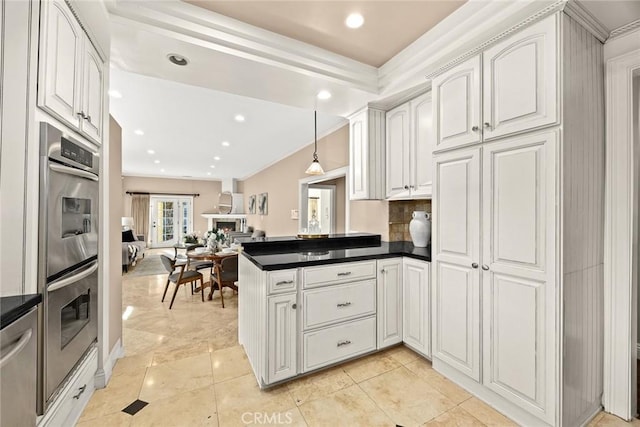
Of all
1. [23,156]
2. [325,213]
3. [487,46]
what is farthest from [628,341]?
[325,213]

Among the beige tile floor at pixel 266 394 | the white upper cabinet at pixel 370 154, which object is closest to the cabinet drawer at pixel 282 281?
the beige tile floor at pixel 266 394

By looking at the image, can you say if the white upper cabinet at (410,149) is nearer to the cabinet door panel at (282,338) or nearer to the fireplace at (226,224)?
the cabinet door panel at (282,338)

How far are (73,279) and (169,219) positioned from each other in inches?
411

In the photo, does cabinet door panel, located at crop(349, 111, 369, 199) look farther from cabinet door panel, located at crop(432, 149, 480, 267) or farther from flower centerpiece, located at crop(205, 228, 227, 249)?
flower centerpiece, located at crop(205, 228, 227, 249)

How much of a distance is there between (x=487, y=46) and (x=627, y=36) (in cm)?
77

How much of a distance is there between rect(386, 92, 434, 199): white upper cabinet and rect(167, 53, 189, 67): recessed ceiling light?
2.05 m

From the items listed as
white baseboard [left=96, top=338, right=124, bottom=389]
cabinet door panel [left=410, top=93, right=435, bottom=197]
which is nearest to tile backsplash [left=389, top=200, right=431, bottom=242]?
cabinet door panel [left=410, top=93, right=435, bottom=197]

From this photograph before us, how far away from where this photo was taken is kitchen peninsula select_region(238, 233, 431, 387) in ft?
6.34

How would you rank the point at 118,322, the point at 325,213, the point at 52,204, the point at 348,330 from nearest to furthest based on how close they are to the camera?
the point at 52,204, the point at 348,330, the point at 118,322, the point at 325,213

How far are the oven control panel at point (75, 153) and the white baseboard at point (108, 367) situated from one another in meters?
1.50

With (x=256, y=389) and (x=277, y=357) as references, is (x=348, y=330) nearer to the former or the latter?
(x=277, y=357)

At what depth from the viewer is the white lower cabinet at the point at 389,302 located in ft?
7.82

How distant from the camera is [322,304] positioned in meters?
2.11

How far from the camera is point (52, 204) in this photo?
1.26 m
